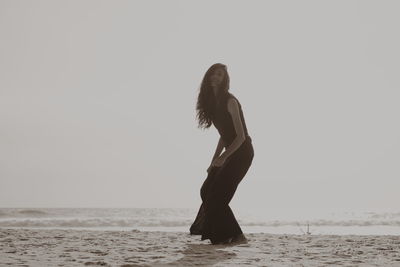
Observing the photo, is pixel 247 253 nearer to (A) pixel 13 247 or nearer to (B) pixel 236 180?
(B) pixel 236 180

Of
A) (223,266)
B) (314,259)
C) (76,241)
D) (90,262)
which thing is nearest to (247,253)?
(314,259)

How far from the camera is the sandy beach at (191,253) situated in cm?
452

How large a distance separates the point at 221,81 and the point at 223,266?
265cm

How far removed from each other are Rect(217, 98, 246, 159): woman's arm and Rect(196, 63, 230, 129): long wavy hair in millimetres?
153

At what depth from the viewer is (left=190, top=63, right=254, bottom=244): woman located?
598cm

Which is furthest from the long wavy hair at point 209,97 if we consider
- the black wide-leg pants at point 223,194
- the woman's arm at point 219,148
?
the black wide-leg pants at point 223,194

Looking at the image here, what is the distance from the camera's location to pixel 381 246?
6250 mm

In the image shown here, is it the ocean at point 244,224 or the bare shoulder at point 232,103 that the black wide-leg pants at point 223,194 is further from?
the ocean at point 244,224

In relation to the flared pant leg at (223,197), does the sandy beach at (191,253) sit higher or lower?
lower

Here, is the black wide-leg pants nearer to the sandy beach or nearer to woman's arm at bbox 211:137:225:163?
the sandy beach

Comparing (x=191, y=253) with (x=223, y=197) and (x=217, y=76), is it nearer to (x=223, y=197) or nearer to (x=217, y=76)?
(x=223, y=197)

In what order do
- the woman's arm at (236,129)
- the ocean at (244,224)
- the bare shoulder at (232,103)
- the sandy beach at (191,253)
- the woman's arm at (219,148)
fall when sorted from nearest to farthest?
the sandy beach at (191,253)
the woman's arm at (236,129)
the bare shoulder at (232,103)
the woman's arm at (219,148)
the ocean at (244,224)

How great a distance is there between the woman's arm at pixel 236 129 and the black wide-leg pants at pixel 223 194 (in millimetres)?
135

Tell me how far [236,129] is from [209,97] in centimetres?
57
